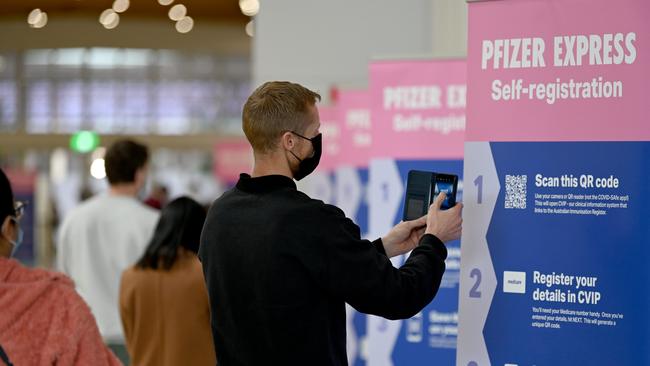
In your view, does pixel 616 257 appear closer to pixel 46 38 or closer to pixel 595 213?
pixel 595 213

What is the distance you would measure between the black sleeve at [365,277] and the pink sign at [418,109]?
7.29 feet

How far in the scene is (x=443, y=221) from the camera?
2.63 m

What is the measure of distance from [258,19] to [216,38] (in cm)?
1556

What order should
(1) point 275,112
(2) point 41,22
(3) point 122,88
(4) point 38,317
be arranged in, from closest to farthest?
1. (1) point 275,112
2. (4) point 38,317
3. (2) point 41,22
4. (3) point 122,88

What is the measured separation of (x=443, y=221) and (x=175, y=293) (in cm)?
153

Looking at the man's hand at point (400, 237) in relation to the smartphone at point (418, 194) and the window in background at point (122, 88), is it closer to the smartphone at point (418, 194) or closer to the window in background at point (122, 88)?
the smartphone at point (418, 194)

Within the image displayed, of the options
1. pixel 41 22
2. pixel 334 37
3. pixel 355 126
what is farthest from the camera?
pixel 41 22

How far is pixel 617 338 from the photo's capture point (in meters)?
2.57

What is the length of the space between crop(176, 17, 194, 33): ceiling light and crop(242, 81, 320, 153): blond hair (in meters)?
20.5

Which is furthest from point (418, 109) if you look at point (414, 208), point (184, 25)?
point (184, 25)

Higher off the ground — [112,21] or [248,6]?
[112,21]

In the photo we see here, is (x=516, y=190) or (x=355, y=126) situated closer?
(x=516, y=190)

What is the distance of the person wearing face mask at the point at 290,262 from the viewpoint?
7.86 ft

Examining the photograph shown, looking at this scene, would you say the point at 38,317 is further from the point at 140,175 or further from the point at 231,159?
the point at 231,159
